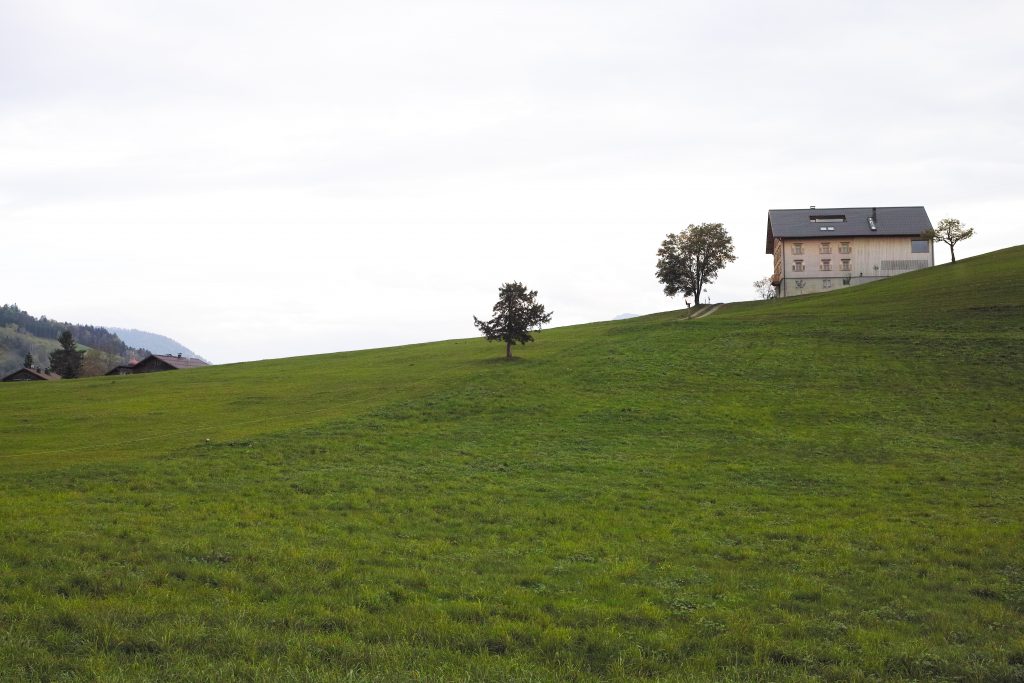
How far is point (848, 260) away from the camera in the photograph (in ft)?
367

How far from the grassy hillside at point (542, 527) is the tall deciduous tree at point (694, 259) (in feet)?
136

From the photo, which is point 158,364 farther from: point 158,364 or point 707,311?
point 707,311

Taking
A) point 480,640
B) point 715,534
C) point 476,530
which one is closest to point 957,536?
point 715,534

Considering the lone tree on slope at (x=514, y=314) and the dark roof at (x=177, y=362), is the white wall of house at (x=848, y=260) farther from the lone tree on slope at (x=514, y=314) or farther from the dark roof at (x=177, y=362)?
the dark roof at (x=177, y=362)

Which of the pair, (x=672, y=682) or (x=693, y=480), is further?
(x=693, y=480)

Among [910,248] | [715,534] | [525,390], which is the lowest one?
[715,534]

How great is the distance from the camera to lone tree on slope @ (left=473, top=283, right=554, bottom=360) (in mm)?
62438

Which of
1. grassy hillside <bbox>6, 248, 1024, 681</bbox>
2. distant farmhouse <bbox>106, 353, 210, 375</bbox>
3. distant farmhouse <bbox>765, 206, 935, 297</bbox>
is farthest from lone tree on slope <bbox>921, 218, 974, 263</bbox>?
distant farmhouse <bbox>106, 353, 210, 375</bbox>

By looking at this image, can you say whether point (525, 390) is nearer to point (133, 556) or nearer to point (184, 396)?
point (184, 396)

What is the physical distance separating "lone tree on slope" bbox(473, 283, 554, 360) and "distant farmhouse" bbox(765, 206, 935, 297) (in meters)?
65.7

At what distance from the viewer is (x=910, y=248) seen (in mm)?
111625

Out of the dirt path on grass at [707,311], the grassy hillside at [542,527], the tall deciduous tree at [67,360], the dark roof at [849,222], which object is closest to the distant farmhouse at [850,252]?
the dark roof at [849,222]

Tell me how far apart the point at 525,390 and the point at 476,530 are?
2709 centimetres

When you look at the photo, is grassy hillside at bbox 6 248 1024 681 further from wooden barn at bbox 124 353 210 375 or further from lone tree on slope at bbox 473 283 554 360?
wooden barn at bbox 124 353 210 375
